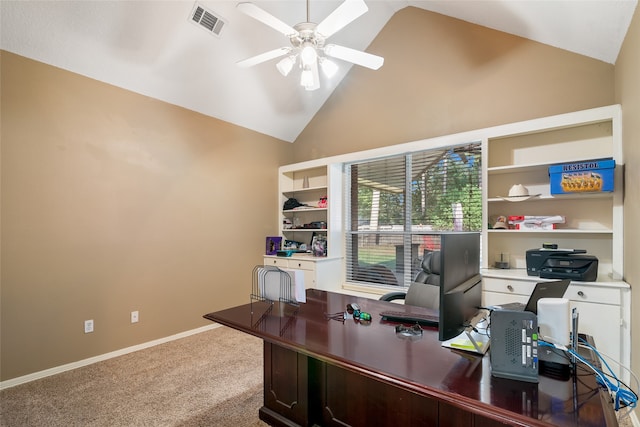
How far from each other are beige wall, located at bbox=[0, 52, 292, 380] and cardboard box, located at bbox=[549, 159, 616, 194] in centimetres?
344

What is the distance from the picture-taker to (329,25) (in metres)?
1.98

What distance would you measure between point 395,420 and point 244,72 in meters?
3.59

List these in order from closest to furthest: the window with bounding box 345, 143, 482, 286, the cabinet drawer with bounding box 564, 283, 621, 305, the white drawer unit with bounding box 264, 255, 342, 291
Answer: the cabinet drawer with bounding box 564, 283, 621, 305 < the window with bounding box 345, 143, 482, 286 < the white drawer unit with bounding box 264, 255, 342, 291

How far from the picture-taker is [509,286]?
2.52 meters

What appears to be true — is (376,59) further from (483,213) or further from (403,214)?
(403,214)

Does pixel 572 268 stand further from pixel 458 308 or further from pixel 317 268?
pixel 317 268

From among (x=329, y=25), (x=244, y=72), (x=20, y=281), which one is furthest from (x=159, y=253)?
(x=329, y=25)

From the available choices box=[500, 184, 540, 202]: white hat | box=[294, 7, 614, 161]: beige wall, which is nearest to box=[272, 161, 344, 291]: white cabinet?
box=[294, 7, 614, 161]: beige wall

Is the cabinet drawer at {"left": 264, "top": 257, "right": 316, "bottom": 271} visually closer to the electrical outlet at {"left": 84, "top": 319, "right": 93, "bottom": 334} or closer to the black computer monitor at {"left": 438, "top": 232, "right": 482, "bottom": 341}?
the electrical outlet at {"left": 84, "top": 319, "right": 93, "bottom": 334}

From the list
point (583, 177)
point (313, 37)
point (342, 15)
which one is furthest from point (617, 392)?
point (313, 37)

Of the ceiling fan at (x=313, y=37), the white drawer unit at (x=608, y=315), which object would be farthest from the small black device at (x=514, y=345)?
the ceiling fan at (x=313, y=37)

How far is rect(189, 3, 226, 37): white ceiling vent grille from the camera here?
2.79 metres

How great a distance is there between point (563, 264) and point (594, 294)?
26 centimetres

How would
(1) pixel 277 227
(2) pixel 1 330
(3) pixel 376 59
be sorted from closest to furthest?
(3) pixel 376 59 < (2) pixel 1 330 < (1) pixel 277 227
